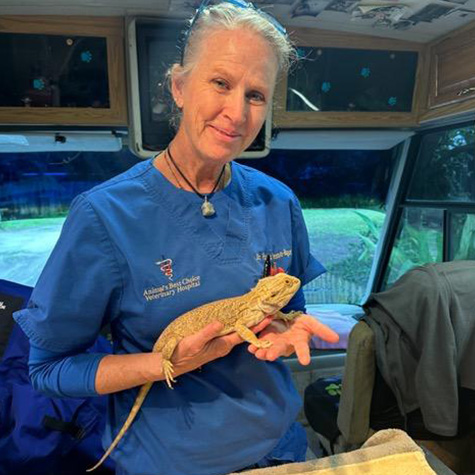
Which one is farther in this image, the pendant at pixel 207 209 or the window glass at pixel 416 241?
the window glass at pixel 416 241

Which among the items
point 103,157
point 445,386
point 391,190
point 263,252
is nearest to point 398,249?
point 391,190

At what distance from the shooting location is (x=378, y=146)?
338cm

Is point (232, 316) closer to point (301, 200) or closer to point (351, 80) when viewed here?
point (351, 80)

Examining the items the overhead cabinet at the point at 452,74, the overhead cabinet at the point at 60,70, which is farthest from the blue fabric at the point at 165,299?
the overhead cabinet at the point at 452,74

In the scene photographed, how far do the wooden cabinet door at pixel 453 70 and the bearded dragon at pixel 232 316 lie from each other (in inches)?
79.5

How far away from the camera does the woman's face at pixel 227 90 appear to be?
2.85ft

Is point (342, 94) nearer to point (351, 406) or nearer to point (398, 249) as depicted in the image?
point (398, 249)

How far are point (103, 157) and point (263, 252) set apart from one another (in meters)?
2.30

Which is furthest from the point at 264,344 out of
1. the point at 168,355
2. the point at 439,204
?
the point at 439,204

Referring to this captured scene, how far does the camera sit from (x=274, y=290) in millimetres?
935

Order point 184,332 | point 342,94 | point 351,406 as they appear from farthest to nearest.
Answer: point 342,94
point 351,406
point 184,332

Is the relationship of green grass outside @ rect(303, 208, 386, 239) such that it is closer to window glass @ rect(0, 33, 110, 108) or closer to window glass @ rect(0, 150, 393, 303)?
window glass @ rect(0, 150, 393, 303)

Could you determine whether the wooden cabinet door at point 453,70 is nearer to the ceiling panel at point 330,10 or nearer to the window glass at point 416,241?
the ceiling panel at point 330,10

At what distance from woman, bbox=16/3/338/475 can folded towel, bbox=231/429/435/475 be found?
79mm
